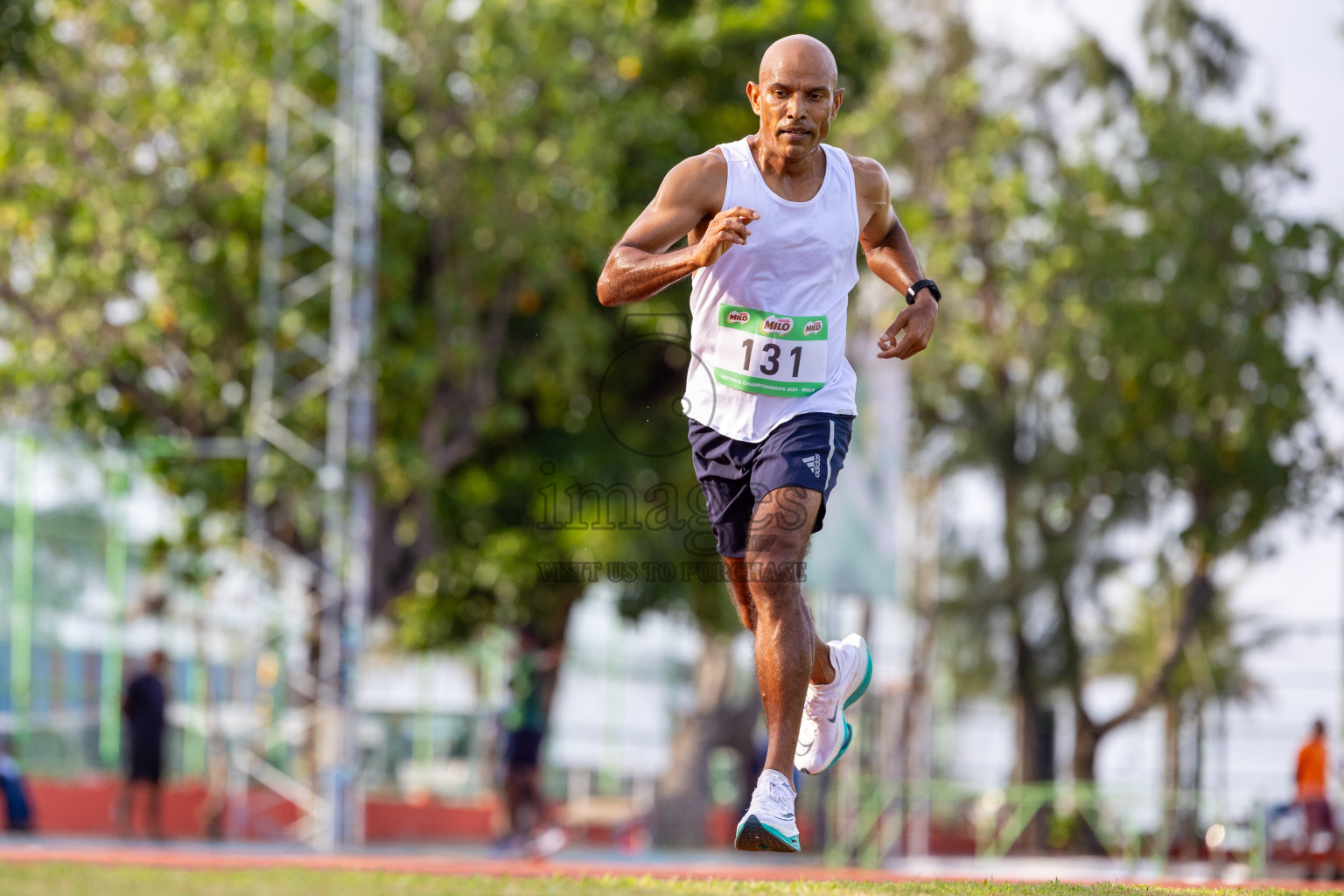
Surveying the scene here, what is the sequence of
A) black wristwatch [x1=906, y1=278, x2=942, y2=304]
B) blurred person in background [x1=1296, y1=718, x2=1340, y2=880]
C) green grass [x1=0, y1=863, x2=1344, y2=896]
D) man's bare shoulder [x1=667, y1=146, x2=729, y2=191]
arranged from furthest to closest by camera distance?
blurred person in background [x1=1296, y1=718, x2=1340, y2=880] → black wristwatch [x1=906, y1=278, x2=942, y2=304] → man's bare shoulder [x1=667, y1=146, x2=729, y2=191] → green grass [x1=0, y1=863, x2=1344, y2=896]

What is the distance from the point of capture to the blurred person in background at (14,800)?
534 inches

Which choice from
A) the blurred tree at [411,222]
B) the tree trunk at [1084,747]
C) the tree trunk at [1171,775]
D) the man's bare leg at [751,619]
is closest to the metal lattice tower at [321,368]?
the blurred tree at [411,222]

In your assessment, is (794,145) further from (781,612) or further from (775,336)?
(781,612)

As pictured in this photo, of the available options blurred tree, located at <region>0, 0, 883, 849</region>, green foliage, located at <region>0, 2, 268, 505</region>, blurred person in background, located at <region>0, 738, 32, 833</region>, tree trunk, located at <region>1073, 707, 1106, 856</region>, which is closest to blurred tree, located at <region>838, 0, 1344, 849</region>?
tree trunk, located at <region>1073, 707, 1106, 856</region>

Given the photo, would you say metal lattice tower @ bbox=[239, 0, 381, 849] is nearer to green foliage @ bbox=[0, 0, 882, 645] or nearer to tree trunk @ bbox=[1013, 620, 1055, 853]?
green foliage @ bbox=[0, 0, 882, 645]

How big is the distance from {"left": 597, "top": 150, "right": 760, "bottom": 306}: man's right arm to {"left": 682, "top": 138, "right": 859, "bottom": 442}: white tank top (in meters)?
0.07

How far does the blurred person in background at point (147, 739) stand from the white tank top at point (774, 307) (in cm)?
1085

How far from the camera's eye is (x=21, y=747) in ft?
51.0

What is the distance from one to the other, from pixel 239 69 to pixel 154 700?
21.1 feet

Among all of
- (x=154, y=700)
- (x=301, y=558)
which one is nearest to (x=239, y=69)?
(x=301, y=558)

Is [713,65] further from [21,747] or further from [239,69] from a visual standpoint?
[21,747]

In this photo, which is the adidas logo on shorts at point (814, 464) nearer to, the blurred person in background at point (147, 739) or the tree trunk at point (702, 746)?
the blurred person in background at point (147, 739)

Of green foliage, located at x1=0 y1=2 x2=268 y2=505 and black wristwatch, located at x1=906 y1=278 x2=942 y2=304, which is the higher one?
green foliage, located at x1=0 y1=2 x2=268 y2=505

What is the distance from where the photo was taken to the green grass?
4.53 metres
